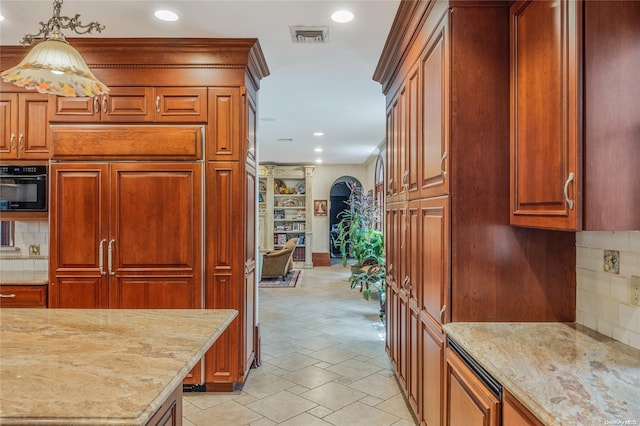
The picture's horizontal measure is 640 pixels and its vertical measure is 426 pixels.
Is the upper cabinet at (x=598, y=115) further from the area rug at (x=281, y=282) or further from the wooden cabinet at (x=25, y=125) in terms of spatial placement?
the area rug at (x=281, y=282)

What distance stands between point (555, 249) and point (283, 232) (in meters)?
9.25

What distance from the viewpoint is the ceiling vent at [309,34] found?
2.82 m

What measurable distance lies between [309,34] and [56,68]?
5.53ft

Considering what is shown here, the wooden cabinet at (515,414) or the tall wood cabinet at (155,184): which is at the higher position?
the tall wood cabinet at (155,184)

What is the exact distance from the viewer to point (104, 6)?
2549 millimetres

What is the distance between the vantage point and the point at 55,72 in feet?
6.00

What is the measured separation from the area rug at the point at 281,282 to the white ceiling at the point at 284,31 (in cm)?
394

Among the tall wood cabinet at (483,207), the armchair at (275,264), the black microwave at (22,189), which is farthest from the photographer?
the armchair at (275,264)

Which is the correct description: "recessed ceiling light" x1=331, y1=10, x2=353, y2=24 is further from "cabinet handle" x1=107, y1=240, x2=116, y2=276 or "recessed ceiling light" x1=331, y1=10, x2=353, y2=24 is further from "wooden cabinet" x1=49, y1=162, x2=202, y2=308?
"cabinet handle" x1=107, y1=240, x2=116, y2=276

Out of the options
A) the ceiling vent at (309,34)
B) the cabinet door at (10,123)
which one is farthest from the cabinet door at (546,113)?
the cabinet door at (10,123)

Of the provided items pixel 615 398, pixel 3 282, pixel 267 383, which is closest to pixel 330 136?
pixel 267 383

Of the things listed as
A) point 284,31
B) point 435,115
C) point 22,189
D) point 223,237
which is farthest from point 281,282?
point 435,115

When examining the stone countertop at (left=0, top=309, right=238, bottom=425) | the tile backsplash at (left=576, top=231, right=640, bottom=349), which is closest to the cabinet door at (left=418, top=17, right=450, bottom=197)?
the tile backsplash at (left=576, top=231, right=640, bottom=349)

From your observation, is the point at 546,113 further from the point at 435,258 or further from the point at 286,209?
the point at 286,209
